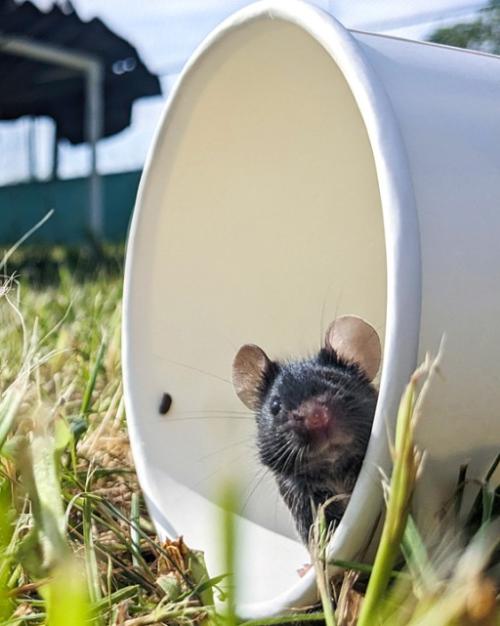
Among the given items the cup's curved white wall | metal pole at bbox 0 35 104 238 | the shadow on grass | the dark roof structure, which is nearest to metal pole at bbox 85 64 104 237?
metal pole at bbox 0 35 104 238

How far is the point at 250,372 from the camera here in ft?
6.32

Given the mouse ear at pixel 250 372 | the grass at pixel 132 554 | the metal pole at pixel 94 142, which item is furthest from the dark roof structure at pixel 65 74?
the grass at pixel 132 554

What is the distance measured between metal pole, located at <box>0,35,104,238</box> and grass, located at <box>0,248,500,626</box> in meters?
7.65

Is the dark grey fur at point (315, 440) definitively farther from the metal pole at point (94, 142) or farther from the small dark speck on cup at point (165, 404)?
the metal pole at point (94, 142)

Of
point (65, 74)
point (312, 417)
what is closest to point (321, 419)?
point (312, 417)

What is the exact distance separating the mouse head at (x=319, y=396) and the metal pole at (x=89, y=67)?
7.38m

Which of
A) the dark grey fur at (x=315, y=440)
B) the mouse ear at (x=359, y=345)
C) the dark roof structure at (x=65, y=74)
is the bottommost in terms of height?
the dark grey fur at (x=315, y=440)

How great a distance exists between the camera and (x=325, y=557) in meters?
1.13

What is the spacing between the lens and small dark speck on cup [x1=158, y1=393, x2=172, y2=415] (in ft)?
6.72

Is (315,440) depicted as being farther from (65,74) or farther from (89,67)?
(65,74)

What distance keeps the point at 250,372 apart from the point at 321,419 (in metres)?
0.39

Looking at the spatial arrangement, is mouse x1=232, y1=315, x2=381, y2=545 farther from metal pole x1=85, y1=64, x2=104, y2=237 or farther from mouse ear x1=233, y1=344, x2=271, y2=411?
metal pole x1=85, y1=64, x2=104, y2=237

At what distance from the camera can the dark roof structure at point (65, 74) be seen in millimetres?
9117

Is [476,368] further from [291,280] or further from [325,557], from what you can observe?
[291,280]
